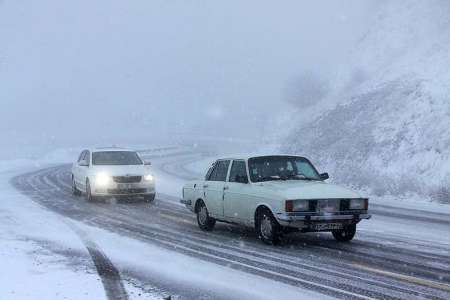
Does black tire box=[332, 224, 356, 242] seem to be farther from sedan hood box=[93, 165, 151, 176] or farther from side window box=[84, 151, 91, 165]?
side window box=[84, 151, 91, 165]

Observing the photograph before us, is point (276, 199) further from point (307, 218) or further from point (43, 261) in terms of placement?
point (43, 261)

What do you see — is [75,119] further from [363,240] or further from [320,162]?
[363,240]

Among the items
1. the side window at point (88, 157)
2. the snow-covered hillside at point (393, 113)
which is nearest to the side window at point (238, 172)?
the side window at point (88, 157)

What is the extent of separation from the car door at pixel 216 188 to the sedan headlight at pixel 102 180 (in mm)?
6099

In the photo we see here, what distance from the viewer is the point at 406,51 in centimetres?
4303

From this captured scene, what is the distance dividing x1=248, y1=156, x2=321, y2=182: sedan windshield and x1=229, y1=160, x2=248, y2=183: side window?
0.15 metres

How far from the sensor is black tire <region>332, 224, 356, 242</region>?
1049 centimetres

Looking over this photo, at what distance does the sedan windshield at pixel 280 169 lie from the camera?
11.1 meters

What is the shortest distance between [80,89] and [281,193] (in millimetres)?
192279

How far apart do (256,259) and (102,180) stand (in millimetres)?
9816

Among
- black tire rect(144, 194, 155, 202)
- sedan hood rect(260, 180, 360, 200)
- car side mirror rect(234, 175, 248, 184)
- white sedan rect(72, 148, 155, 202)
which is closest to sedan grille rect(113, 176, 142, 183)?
white sedan rect(72, 148, 155, 202)

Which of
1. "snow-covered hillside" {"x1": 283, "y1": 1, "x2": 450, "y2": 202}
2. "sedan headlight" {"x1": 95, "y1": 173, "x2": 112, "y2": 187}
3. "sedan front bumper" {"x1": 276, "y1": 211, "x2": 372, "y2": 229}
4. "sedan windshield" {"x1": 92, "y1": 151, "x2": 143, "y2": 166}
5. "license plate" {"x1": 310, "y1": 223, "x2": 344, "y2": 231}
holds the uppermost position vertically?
"snow-covered hillside" {"x1": 283, "y1": 1, "x2": 450, "y2": 202}

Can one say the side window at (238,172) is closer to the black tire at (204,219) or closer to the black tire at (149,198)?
the black tire at (204,219)

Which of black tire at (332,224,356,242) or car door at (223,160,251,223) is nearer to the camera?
black tire at (332,224,356,242)
